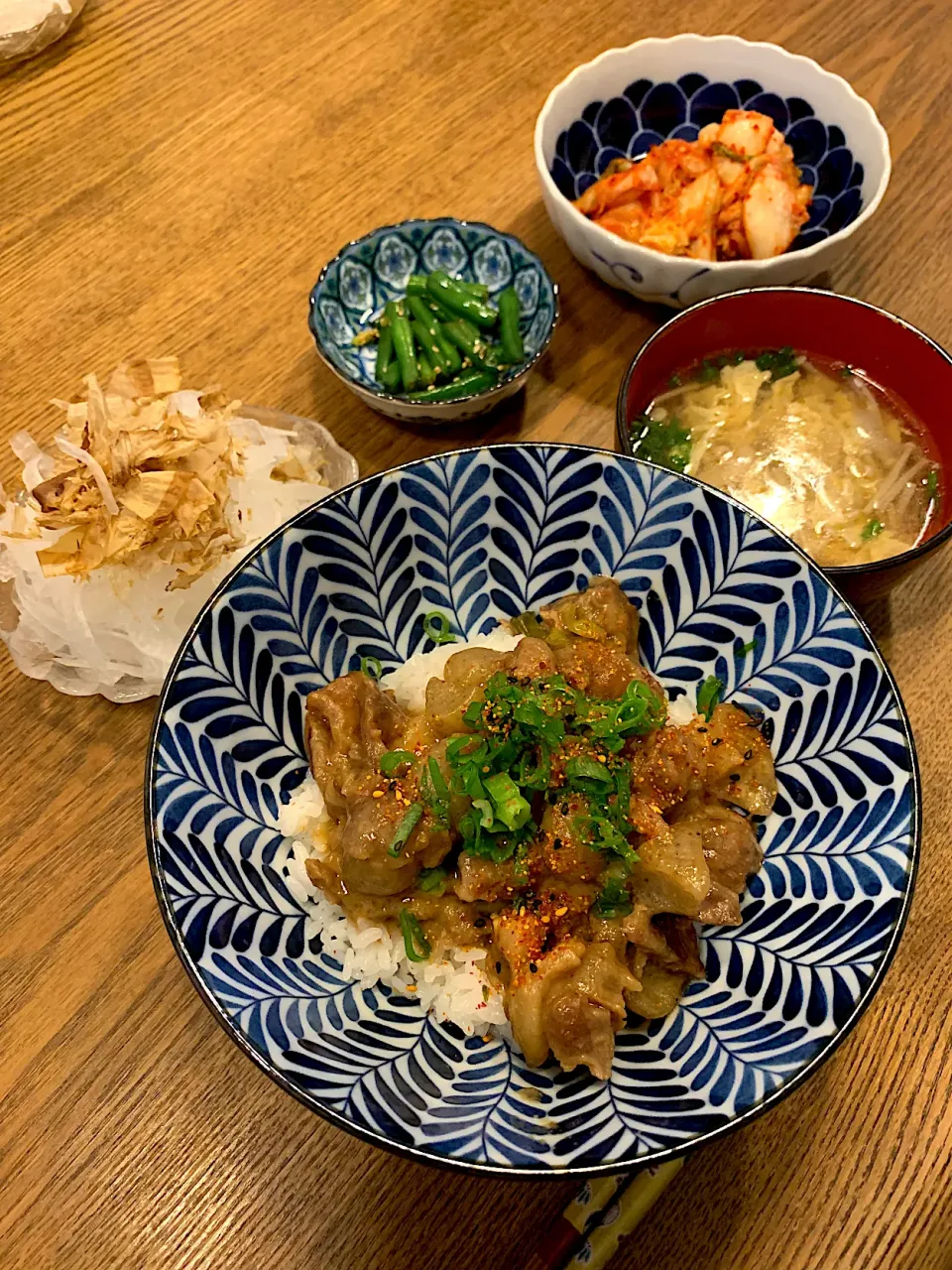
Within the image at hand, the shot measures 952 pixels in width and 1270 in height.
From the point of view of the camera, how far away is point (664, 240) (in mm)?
2646

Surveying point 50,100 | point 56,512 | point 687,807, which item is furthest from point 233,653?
point 50,100

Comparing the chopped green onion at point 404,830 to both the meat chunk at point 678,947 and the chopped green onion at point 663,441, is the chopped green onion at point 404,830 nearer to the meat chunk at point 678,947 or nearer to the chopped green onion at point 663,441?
the meat chunk at point 678,947

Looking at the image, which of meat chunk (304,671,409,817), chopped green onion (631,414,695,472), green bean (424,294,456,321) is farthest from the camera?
green bean (424,294,456,321)

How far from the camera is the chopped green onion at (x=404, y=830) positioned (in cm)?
163

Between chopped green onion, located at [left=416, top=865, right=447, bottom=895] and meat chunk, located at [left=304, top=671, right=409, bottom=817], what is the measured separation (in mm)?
207

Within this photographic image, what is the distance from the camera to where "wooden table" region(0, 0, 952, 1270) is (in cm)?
177

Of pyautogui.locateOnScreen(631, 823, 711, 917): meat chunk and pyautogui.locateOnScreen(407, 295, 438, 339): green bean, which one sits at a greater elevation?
pyautogui.locateOnScreen(407, 295, 438, 339): green bean

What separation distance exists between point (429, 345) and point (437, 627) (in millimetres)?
994

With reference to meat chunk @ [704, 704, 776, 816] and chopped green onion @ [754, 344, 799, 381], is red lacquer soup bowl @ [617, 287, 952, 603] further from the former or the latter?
meat chunk @ [704, 704, 776, 816]

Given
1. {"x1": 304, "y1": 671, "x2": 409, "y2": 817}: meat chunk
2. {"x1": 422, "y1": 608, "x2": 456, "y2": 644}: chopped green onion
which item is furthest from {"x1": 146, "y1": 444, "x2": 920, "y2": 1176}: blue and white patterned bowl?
{"x1": 304, "y1": 671, "x2": 409, "y2": 817}: meat chunk

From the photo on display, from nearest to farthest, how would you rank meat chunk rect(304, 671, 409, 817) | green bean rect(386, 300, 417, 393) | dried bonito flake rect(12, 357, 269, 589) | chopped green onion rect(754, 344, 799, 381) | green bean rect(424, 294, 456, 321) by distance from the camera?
meat chunk rect(304, 671, 409, 817)
dried bonito flake rect(12, 357, 269, 589)
chopped green onion rect(754, 344, 799, 381)
green bean rect(386, 300, 417, 393)
green bean rect(424, 294, 456, 321)

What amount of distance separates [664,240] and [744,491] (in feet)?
2.70

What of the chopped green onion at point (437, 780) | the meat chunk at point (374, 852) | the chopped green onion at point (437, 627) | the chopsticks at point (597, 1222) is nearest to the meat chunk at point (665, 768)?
the chopped green onion at point (437, 780)

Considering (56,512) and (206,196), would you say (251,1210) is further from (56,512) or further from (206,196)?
(206,196)
